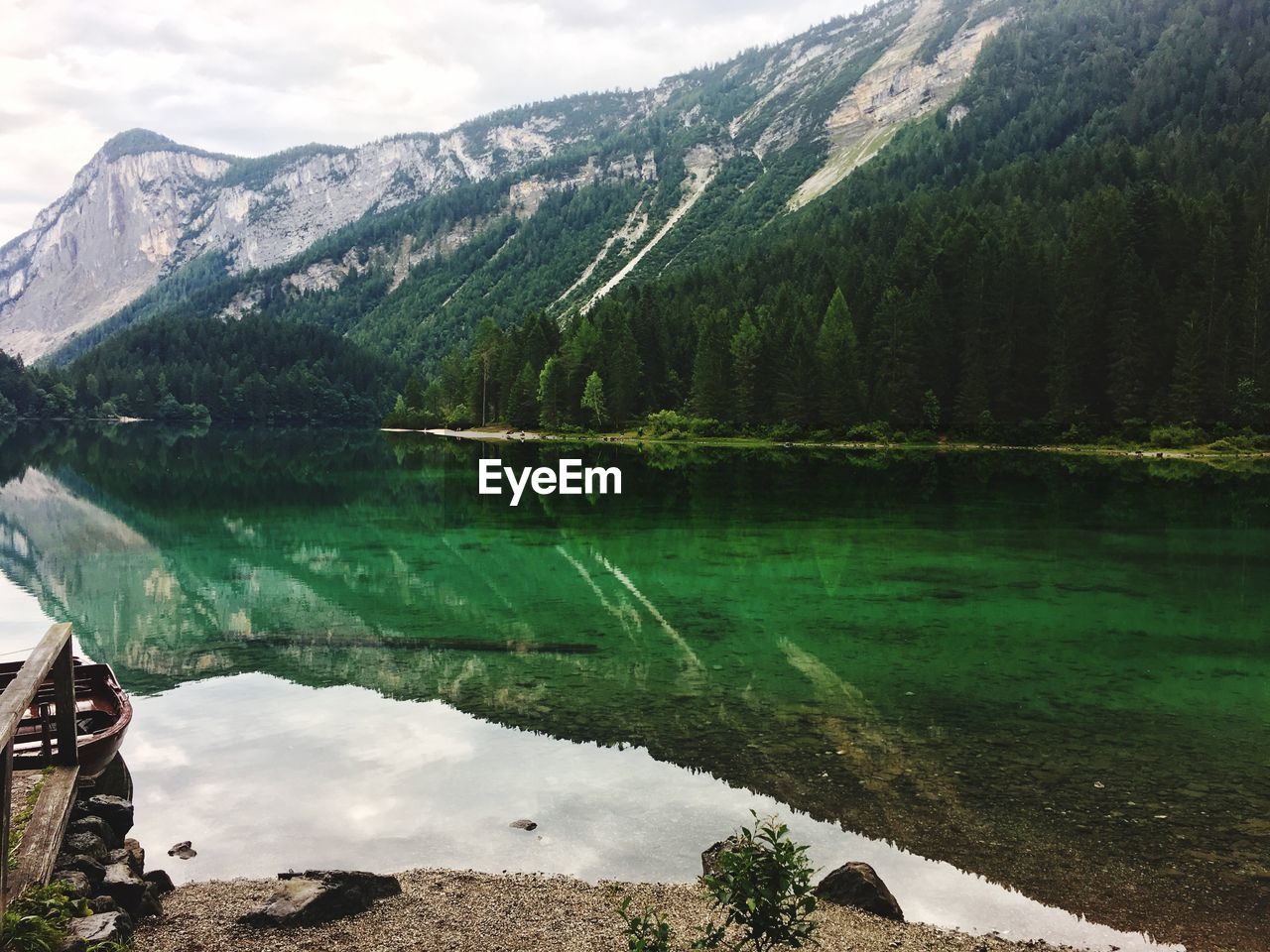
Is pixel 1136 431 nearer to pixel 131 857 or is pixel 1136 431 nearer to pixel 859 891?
pixel 859 891

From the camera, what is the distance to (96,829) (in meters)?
10.9

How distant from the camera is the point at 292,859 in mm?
11383

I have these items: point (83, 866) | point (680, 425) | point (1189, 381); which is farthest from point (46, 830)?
point (680, 425)

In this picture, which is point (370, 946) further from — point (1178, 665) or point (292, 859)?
point (1178, 665)

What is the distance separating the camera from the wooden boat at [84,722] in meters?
12.1

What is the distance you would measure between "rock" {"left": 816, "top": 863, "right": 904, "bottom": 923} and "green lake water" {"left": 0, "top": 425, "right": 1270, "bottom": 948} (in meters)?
0.64

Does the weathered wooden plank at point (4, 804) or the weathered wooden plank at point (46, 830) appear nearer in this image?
the weathered wooden plank at point (4, 804)

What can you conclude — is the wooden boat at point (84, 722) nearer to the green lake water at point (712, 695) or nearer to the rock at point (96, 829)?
the green lake water at point (712, 695)

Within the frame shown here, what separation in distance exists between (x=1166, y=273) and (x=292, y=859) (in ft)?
363

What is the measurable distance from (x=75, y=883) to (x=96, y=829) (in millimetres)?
2283

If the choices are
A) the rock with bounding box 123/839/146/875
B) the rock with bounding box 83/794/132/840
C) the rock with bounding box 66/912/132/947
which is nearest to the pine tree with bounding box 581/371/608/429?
the rock with bounding box 83/794/132/840

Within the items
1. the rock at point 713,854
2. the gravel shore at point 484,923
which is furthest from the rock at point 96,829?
the rock at point 713,854

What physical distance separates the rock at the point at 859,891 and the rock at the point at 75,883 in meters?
7.48

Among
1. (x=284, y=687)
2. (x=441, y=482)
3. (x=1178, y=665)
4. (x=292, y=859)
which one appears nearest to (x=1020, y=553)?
(x=1178, y=665)
